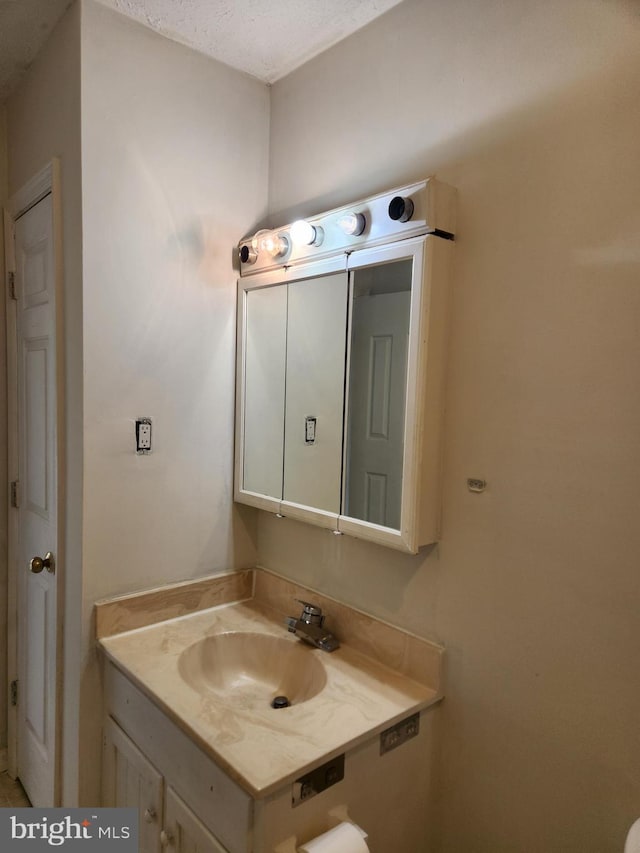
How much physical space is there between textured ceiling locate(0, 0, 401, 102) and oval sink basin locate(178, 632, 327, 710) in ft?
5.56

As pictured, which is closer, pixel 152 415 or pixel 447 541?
pixel 447 541

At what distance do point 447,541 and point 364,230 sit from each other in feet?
2.56

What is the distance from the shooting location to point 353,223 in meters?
1.33

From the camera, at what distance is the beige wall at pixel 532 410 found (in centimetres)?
99

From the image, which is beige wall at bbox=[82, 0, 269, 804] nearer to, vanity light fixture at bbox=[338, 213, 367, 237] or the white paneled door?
the white paneled door

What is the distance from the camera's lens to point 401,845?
1.25m

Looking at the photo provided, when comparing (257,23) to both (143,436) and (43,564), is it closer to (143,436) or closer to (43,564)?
(143,436)

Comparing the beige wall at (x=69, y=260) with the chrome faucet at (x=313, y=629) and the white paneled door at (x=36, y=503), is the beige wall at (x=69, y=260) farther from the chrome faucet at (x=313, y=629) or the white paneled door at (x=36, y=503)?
the chrome faucet at (x=313, y=629)

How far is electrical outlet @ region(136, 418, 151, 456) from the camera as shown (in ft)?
5.01

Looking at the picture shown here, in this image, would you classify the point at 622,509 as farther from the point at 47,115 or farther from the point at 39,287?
the point at 47,115

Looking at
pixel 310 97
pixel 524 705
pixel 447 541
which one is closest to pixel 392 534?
pixel 447 541

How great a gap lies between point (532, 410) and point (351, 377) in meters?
0.48

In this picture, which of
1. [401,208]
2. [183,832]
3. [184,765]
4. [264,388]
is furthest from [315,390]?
[183,832]

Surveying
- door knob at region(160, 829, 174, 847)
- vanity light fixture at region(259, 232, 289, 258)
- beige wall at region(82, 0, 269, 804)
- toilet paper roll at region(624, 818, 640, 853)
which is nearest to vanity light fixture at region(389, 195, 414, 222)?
vanity light fixture at region(259, 232, 289, 258)
